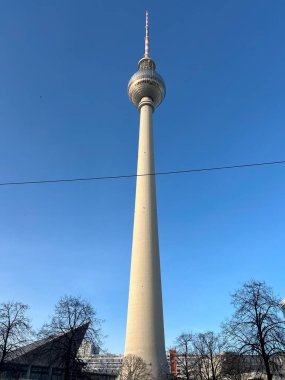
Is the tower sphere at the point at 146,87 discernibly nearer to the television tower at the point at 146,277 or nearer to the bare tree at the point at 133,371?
the television tower at the point at 146,277

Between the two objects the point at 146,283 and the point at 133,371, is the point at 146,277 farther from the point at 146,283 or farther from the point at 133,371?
the point at 133,371

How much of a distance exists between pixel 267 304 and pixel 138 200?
31028 millimetres

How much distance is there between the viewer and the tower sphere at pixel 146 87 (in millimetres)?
73375

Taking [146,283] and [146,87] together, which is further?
[146,87]

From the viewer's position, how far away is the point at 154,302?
157 feet

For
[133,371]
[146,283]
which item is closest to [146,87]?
[146,283]

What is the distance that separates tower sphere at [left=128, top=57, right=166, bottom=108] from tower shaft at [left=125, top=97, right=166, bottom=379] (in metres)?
15.7

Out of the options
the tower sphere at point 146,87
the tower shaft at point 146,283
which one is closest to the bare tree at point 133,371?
the tower shaft at point 146,283

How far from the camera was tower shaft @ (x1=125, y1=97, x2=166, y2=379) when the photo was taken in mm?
44375

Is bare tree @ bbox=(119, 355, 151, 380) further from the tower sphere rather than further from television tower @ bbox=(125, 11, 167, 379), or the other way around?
the tower sphere

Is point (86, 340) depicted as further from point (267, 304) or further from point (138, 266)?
point (267, 304)

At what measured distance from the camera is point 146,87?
240 feet

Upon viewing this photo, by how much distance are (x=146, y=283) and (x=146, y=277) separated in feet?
2.84

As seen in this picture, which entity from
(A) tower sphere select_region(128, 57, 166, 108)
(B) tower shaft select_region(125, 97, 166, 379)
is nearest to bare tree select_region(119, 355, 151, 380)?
(B) tower shaft select_region(125, 97, 166, 379)
